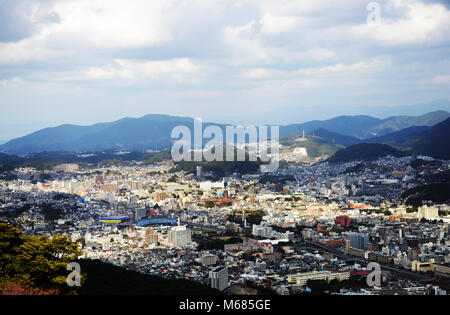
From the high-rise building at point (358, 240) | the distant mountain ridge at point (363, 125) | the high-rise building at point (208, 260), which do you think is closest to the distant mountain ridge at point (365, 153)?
the high-rise building at point (358, 240)

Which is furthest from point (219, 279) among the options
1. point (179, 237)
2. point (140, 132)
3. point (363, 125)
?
point (140, 132)

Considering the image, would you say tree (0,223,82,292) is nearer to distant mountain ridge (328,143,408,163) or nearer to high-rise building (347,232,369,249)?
high-rise building (347,232,369,249)

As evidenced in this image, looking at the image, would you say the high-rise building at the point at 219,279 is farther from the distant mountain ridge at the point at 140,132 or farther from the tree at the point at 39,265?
the distant mountain ridge at the point at 140,132

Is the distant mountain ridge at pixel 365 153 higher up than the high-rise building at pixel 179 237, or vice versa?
the distant mountain ridge at pixel 365 153

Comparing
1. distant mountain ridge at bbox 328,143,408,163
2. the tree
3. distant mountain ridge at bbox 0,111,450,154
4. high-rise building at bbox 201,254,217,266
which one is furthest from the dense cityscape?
distant mountain ridge at bbox 0,111,450,154

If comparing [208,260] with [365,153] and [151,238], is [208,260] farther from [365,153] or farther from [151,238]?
[365,153]

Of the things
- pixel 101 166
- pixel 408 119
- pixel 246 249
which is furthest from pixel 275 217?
pixel 408 119

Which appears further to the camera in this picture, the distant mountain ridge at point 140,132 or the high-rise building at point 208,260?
the distant mountain ridge at point 140,132

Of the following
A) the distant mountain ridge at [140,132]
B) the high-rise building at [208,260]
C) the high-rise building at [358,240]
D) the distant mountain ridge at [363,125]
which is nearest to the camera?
the high-rise building at [208,260]
